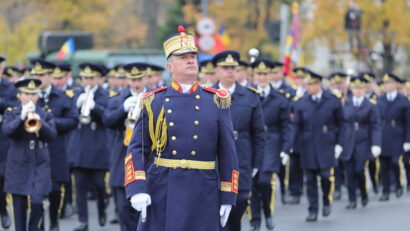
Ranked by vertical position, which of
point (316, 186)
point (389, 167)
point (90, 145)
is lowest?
point (389, 167)

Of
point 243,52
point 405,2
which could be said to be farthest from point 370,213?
point 243,52

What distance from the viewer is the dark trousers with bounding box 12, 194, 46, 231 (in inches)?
463

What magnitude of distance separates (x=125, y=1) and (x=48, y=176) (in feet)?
156

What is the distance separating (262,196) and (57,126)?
3.11m

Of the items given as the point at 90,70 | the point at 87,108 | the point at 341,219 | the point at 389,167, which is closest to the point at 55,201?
the point at 87,108

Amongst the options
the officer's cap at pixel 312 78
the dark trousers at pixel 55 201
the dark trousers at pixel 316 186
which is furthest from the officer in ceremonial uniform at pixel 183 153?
the officer's cap at pixel 312 78

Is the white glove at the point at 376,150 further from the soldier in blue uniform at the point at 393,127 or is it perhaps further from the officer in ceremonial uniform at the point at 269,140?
the officer in ceremonial uniform at the point at 269,140

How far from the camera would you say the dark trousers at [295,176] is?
18062mm

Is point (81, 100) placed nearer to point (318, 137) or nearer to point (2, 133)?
point (2, 133)

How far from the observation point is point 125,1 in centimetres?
5884

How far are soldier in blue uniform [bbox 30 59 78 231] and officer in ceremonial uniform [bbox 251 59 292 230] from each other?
2.62 m

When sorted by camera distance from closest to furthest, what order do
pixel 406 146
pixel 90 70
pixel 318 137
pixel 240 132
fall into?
pixel 240 132 < pixel 90 70 < pixel 318 137 < pixel 406 146

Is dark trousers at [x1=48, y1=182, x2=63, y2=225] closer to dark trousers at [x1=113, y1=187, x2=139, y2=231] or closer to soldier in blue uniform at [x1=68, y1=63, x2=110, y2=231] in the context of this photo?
soldier in blue uniform at [x1=68, y1=63, x2=110, y2=231]

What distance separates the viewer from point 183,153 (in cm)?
826
